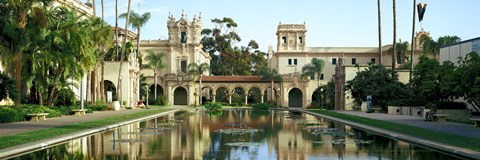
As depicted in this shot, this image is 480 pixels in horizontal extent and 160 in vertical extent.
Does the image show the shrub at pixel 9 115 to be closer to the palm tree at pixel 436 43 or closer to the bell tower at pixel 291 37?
the palm tree at pixel 436 43

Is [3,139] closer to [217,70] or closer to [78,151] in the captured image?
[78,151]

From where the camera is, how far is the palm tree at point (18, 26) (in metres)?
32.5

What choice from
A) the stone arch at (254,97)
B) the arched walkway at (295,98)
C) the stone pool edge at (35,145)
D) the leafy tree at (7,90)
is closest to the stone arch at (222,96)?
the stone arch at (254,97)

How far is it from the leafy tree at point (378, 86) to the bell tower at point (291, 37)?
44.2 m

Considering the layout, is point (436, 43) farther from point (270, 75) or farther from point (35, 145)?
point (35, 145)

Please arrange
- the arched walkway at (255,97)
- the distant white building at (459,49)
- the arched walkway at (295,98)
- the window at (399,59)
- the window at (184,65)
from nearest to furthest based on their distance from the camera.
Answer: the distant white building at (459,49)
the arched walkway at (295,98)
the window at (184,65)
the arched walkway at (255,97)
the window at (399,59)

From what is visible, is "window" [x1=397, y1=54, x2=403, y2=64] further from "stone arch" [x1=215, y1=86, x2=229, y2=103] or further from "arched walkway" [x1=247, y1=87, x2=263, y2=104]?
"stone arch" [x1=215, y1=86, x2=229, y2=103]

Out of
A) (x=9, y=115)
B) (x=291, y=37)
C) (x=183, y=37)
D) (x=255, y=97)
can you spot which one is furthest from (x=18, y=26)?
(x=291, y=37)

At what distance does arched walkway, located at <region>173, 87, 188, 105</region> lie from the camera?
87938 mm

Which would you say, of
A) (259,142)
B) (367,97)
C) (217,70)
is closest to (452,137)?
(259,142)

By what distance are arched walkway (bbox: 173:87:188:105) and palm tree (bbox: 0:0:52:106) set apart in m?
50.9

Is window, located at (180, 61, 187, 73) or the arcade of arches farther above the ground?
window, located at (180, 61, 187, 73)

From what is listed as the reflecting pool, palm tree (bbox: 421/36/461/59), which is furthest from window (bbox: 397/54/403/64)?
the reflecting pool

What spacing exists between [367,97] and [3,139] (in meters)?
37.0
